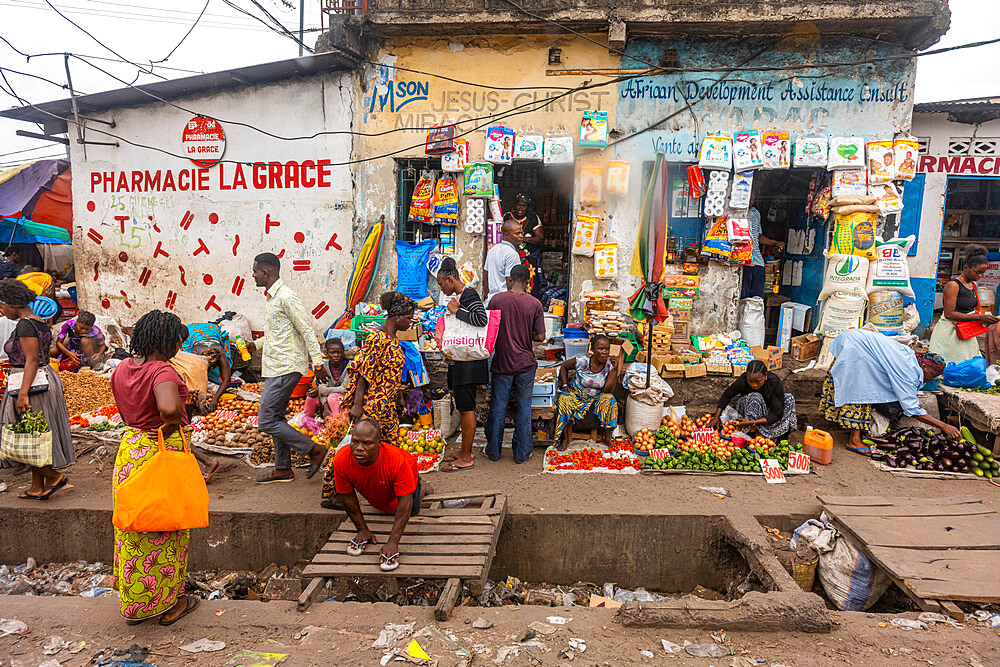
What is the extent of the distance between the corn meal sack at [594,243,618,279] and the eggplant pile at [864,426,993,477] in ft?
11.2

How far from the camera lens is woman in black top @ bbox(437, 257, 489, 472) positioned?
5832mm

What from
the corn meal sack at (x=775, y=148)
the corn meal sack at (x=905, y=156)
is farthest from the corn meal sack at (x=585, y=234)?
the corn meal sack at (x=905, y=156)

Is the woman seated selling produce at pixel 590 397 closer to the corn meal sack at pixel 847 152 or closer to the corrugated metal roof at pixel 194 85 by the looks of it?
the corn meal sack at pixel 847 152

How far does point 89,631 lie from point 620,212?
6.53m

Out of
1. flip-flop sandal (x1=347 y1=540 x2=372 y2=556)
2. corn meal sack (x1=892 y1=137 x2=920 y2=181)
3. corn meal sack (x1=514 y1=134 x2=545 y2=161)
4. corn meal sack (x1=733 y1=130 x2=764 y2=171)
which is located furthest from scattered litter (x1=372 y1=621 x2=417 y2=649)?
corn meal sack (x1=892 y1=137 x2=920 y2=181)

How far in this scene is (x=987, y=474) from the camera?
19.2 ft

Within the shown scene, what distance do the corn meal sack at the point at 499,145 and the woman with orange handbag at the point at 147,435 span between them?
490 cm

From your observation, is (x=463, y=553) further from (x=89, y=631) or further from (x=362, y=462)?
(x=89, y=631)

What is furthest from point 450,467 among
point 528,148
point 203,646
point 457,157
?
point 528,148

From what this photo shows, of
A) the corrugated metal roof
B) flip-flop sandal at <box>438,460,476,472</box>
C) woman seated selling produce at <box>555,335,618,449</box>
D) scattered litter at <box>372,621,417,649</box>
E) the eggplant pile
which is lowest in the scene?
scattered litter at <box>372,621,417,649</box>

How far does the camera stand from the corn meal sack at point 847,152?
7.35m

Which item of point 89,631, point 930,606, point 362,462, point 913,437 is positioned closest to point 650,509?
point 930,606

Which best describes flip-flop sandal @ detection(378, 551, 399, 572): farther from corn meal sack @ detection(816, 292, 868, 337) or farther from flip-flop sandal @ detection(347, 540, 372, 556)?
corn meal sack @ detection(816, 292, 868, 337)

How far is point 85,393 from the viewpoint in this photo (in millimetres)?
7801
